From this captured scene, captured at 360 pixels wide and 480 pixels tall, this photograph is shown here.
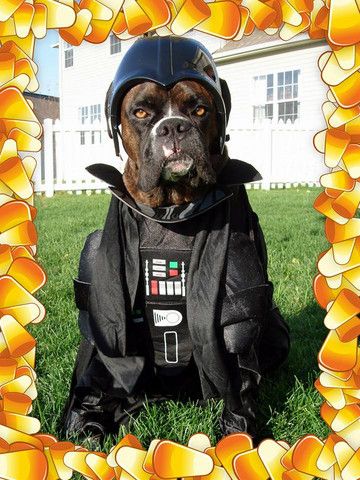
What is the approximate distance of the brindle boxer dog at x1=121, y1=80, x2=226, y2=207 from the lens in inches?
74.8

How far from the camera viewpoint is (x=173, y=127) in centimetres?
190

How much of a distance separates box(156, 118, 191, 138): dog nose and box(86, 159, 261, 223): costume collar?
23cm

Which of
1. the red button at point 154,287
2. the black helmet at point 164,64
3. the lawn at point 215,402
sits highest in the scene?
the black helmet at point 164,64

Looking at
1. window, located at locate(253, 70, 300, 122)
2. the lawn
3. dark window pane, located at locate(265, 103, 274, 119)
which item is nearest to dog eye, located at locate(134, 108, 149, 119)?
the lawn

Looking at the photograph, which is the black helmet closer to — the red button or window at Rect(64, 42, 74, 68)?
window at Rect(64, 42, 74, 68)

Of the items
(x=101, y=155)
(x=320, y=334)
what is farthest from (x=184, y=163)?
(x=101, y=155)

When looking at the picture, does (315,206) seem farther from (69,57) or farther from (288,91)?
(288,91)

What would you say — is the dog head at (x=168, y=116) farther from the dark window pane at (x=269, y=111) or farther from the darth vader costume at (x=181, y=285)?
the dark window pane at (x=269, y=111)

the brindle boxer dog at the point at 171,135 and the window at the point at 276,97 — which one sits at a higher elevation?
the window at the point at 276,97

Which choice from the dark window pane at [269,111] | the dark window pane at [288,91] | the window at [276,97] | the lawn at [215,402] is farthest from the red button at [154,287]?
the dark window pane at [269,111]

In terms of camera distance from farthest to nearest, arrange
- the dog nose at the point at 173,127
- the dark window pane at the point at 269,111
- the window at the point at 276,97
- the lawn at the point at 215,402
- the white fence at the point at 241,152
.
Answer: the dark window pane at the point at 269,111 < the window at the point at 276,97 < the white fence at the point at 241,152 < the lawn at the point at 215,402 < the dog nose at the point at 173,127

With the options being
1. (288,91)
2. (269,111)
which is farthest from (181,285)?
(269,111)

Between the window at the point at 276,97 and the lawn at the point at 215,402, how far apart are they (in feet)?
17.6

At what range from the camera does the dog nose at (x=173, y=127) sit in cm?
189
